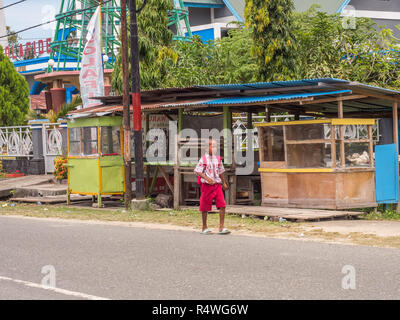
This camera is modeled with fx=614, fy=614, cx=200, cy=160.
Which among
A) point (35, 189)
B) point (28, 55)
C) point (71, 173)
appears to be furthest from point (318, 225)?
point (28, 55)

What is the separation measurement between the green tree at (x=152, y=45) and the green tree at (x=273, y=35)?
3.64 m

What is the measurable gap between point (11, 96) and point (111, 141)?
870 inches

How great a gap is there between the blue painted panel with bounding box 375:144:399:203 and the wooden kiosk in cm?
16

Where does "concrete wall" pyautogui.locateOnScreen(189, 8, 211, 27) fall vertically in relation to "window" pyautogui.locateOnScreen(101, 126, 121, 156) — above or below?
→ above

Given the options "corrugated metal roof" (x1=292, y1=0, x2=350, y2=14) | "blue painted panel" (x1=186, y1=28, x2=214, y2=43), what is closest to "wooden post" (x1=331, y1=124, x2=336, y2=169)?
"corrugated metal roof" (x1=292, y1=0, x2=350, y2=14)

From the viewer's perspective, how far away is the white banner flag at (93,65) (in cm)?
2034

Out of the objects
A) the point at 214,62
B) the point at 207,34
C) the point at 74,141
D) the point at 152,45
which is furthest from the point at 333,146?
the point at 207,34

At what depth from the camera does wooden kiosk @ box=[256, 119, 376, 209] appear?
13.9 metres

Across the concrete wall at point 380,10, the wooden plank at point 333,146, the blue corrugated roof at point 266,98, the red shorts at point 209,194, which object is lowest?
the red shorts at point 209,194

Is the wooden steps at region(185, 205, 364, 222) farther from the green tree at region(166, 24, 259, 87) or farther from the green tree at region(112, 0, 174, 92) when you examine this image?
the green tree at region(166, 24, 259, 87)

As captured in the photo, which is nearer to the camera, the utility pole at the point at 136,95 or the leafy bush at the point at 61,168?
the utility pole at the point at 136,95

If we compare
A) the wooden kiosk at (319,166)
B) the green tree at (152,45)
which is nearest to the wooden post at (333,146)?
the wooden kiosk at (319,166)

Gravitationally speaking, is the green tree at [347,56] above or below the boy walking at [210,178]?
above

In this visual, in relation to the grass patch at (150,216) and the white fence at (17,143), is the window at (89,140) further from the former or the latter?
the white fence at (17,143)
